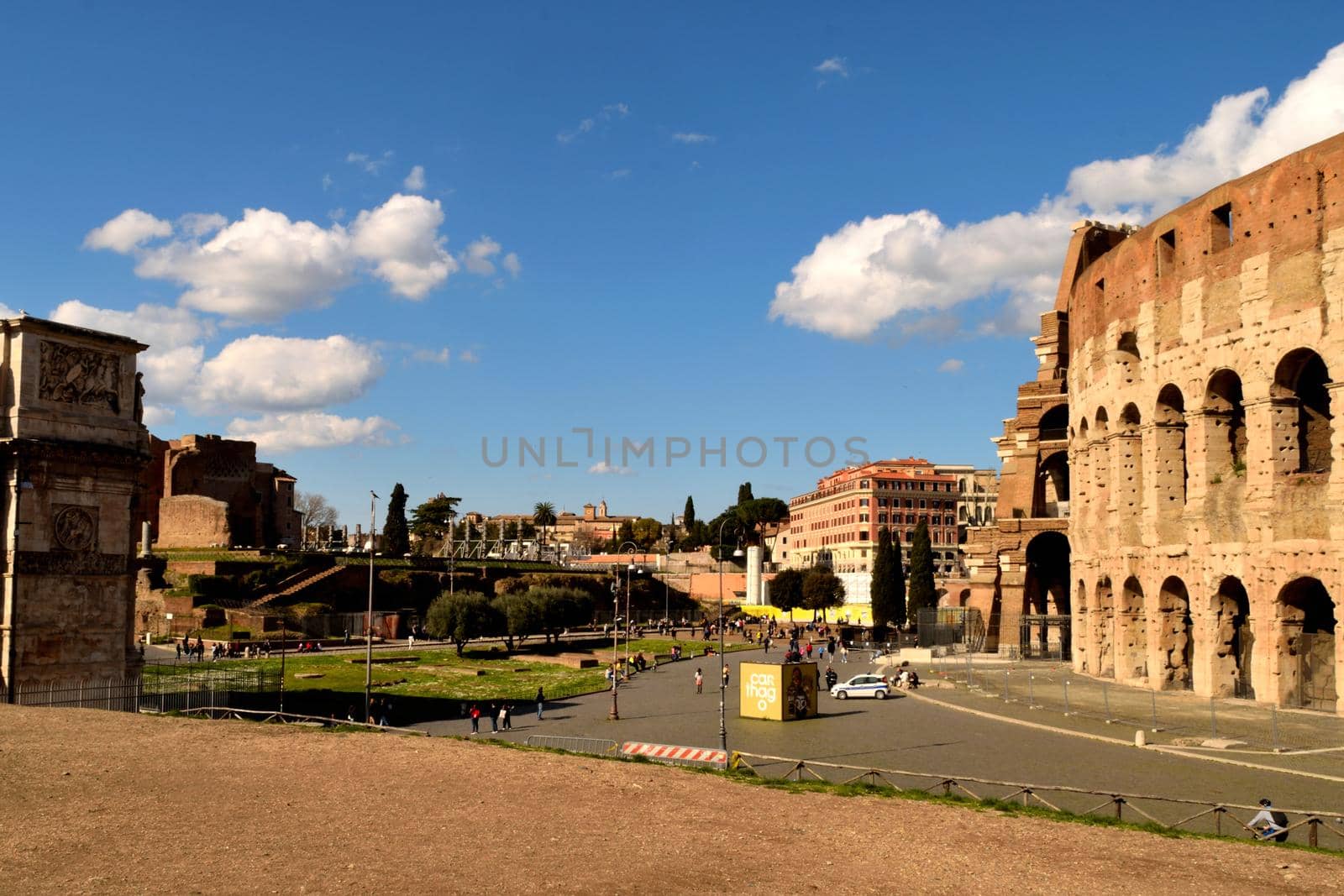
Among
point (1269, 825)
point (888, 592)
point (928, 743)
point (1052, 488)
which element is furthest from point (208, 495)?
point (1269, 825)

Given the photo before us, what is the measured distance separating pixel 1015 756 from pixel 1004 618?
32.6 m

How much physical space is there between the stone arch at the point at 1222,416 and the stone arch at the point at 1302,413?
1809mm

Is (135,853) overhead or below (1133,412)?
below

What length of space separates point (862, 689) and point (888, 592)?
1530 inches

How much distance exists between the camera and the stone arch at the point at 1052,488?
60.1 m

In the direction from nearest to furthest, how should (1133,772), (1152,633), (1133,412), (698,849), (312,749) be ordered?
(698,849)
(312,749)
(1133,772)
(1152,633)
(1133,412)

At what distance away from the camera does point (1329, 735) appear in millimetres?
26875

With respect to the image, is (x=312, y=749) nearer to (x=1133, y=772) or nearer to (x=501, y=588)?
(x=1133, y=772)

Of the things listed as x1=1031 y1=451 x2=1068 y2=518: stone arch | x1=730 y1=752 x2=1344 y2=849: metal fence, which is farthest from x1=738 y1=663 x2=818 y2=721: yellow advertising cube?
x1=1031 y1=451 x2=1068 y2=518: stone arch

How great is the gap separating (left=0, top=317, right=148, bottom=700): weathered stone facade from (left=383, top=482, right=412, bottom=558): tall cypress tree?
68422 mm

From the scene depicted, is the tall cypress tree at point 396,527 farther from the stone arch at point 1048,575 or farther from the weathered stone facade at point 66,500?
the weathered stone facade at point 66,500

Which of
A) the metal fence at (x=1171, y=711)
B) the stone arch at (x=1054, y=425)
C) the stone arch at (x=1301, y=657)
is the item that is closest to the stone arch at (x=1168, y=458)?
the metal fence at (x=1171, y=711)

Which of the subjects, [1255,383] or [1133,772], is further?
A: [1255,383]

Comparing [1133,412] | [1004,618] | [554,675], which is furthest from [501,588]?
[1133,412]
